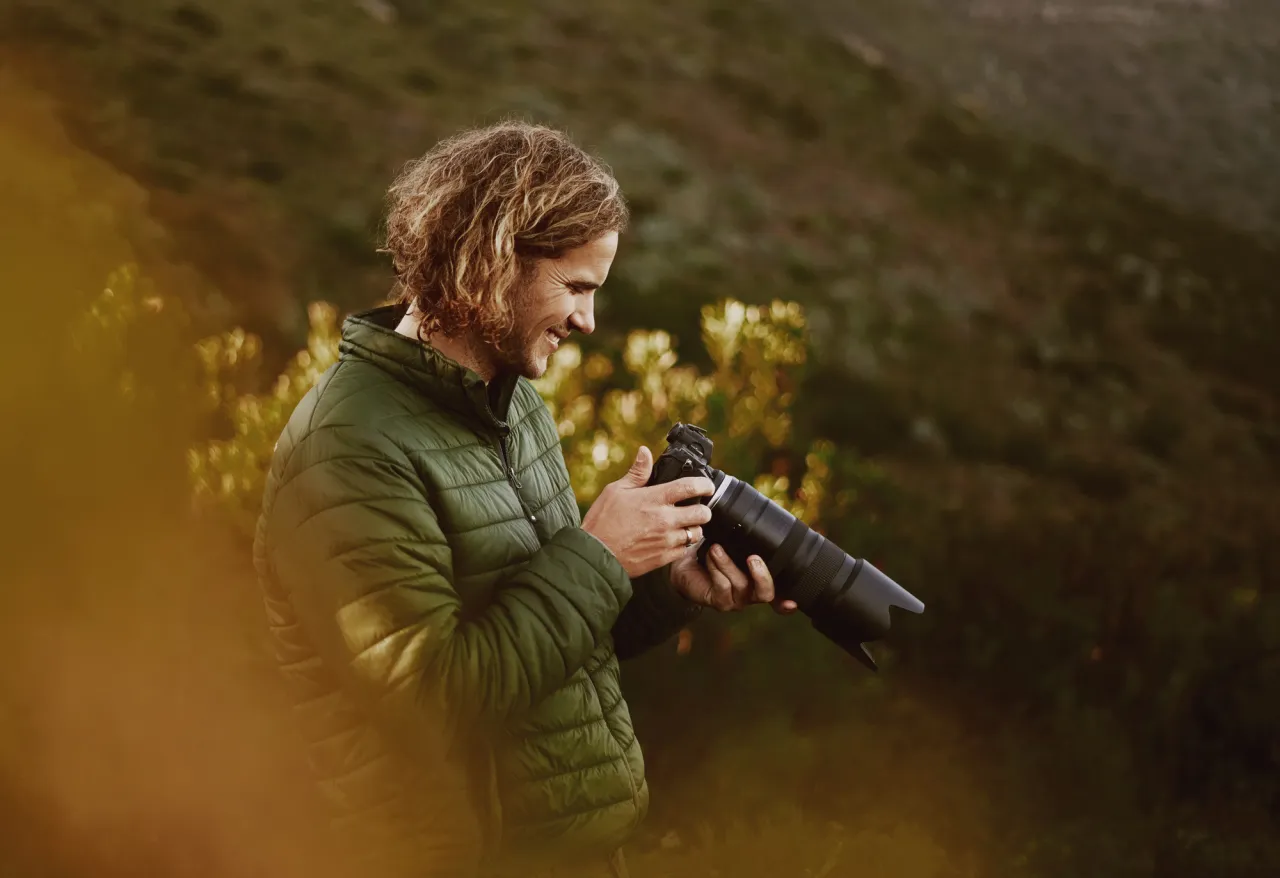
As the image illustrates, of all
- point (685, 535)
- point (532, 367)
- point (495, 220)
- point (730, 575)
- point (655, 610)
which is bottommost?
point (655, 610)

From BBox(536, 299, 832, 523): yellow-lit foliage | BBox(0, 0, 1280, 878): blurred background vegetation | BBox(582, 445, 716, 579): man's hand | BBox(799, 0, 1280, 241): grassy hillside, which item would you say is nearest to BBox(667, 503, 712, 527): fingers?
BBox(582, 445, 716, 579): man's hand

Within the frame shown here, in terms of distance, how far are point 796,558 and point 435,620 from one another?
76 cm

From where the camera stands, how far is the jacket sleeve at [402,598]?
155 cm

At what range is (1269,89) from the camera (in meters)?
13.1

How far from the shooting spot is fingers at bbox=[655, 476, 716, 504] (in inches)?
73.7

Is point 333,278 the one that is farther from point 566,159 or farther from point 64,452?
point 566,159

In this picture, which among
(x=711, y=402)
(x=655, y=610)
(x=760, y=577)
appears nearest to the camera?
(x=760, y=577)

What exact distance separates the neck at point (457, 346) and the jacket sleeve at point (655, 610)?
1.81ft

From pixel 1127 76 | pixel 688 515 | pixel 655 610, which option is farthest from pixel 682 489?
pixel 1127 76

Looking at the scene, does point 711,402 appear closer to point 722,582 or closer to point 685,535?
point 722,582

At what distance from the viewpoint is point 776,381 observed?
14.7ft

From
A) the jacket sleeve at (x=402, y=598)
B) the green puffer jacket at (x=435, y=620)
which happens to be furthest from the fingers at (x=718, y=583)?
the jacket sleeve at (x=402, y=598)

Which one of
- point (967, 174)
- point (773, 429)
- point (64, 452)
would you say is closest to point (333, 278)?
point (773, 429)

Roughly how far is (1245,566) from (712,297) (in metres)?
3.84
